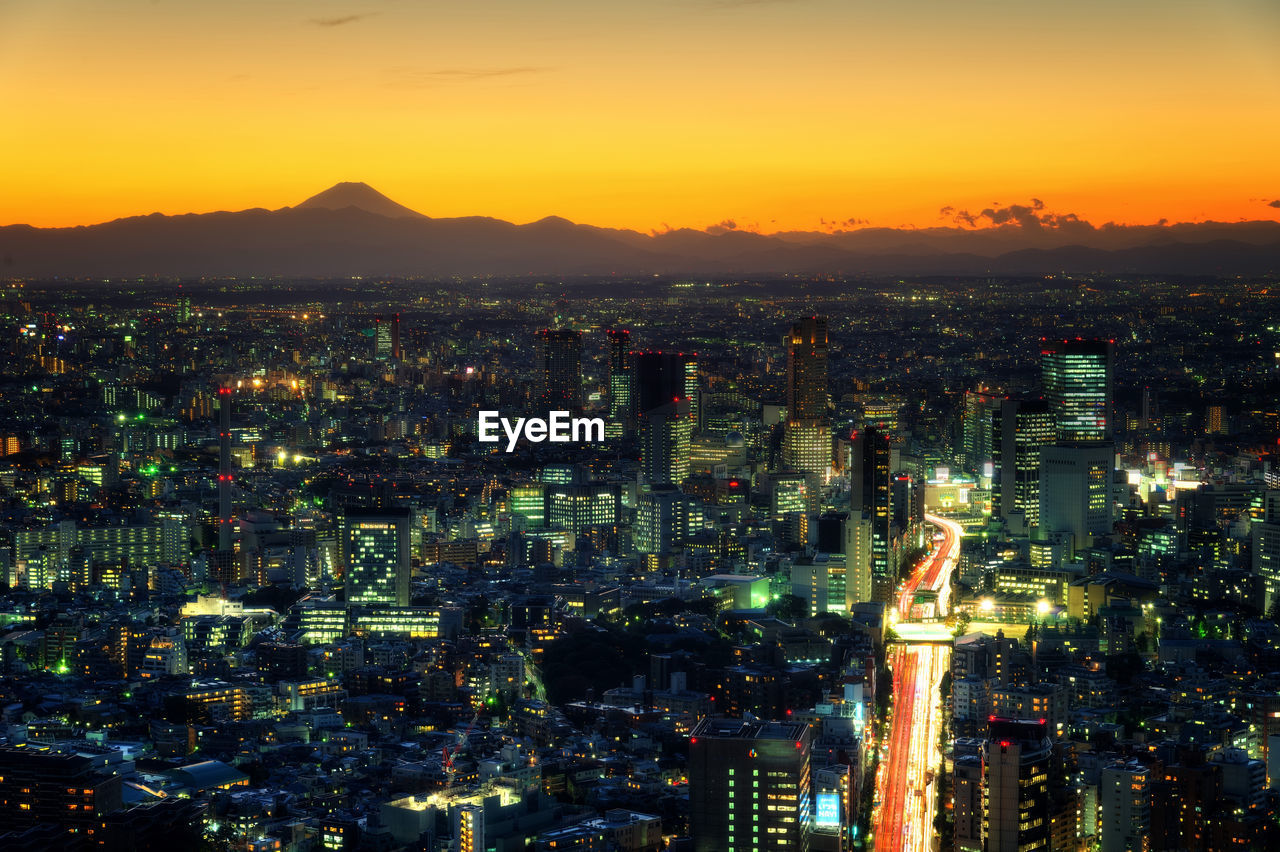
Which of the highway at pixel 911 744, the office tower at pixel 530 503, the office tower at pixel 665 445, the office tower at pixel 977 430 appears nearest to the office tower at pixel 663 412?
the office tower at pixel 665 445

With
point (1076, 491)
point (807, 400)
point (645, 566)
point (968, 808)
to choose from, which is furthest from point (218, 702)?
point (807, 400)

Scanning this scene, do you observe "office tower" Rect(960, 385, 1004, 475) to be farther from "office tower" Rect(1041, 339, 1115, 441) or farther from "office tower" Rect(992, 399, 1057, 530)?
"office tower" Rect(992, 399, 1057, 530)

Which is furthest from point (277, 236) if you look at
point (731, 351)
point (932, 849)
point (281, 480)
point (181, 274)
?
point (932, 849)

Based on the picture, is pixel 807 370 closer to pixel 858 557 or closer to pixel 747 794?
pixel 858 557

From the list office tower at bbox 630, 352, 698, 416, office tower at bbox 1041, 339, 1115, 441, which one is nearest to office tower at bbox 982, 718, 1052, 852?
office tower at bbox 1041, 339, 1115, 441

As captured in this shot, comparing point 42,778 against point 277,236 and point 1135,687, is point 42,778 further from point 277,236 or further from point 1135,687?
point 277,236

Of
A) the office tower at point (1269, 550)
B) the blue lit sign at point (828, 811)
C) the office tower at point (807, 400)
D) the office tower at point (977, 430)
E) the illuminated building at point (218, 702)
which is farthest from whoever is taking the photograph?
the office tower at point (807, 400)

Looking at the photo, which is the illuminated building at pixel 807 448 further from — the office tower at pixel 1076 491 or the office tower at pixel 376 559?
the office tower at pixel 376 559
